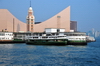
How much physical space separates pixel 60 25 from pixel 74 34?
1334cm

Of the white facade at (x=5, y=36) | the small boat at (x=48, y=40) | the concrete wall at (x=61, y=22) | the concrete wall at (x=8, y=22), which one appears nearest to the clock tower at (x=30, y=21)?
the concrete wall at (x=61, y=22)

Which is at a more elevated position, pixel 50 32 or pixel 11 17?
pixel 11 17

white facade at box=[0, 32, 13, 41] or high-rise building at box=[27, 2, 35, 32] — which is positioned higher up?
high-rise building at box=[27, 2, 35, 32]

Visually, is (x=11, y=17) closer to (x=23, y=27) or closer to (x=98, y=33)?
(x=23, y=27)

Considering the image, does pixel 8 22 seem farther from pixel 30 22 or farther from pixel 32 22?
pixel 32 22

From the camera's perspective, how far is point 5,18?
190 feet

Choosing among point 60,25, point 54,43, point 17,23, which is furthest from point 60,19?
point 54,43

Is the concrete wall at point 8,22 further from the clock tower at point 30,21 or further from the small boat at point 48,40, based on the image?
the small boat at point 48,40

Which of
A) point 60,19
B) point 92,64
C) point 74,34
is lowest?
point 92,64

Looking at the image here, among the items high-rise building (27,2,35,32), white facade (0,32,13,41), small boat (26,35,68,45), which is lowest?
small boat (26,35,68,45)

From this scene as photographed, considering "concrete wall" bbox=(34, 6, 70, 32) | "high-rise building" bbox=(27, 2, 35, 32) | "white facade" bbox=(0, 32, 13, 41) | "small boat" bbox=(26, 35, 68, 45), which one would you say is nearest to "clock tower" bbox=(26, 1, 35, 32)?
"high-rise building" bbox=(27, 2, 35, 32)

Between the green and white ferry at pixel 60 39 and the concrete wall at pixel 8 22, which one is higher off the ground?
the concrete wall at pixel 8 22

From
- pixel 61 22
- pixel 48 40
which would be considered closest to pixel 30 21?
pixel 61 22

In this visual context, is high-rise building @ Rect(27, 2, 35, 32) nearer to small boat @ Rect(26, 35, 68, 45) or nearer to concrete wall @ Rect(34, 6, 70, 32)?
concrete wall @ Rect(34, 6, 70, 32)
